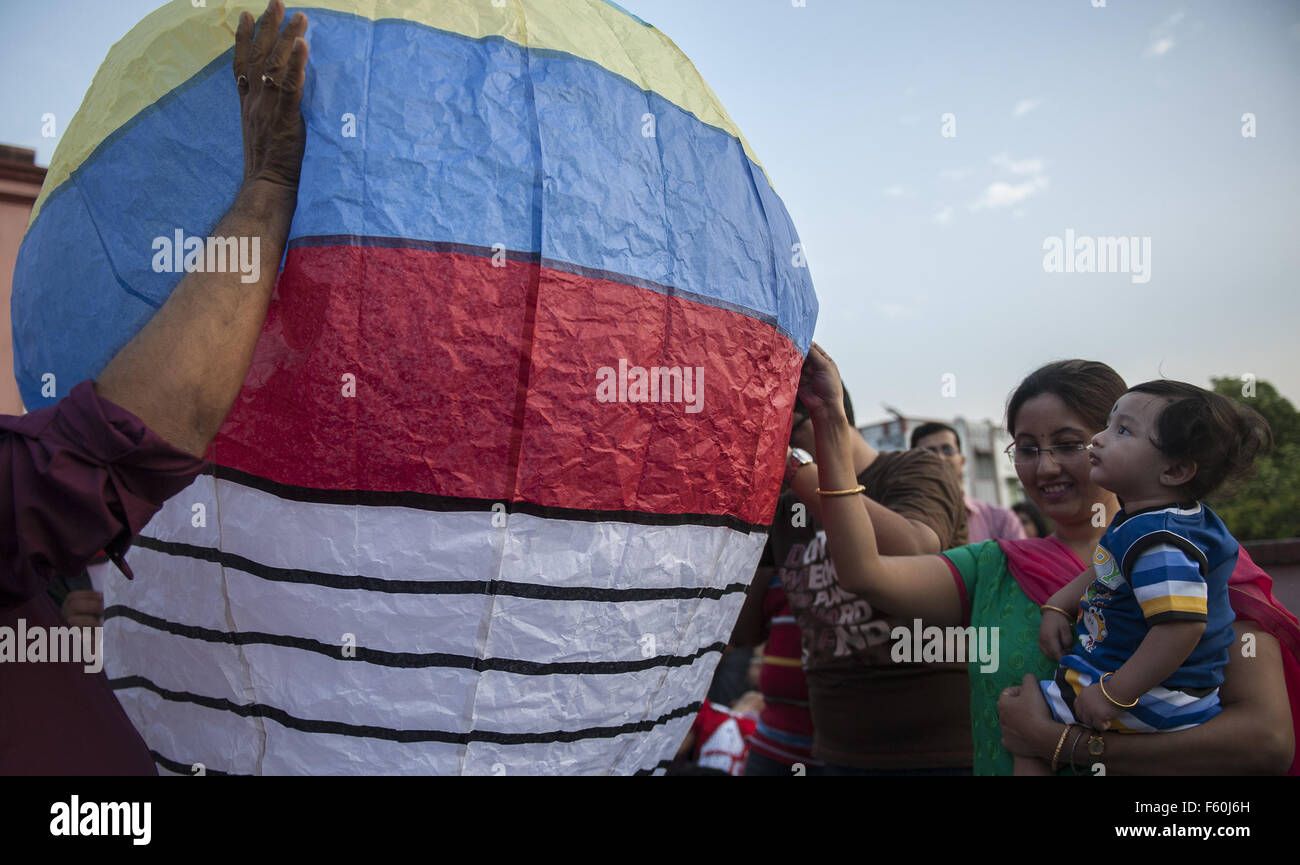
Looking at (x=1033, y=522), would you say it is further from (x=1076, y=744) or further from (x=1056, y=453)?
(x=1076, y=744)

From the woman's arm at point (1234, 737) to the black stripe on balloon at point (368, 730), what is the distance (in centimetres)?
85

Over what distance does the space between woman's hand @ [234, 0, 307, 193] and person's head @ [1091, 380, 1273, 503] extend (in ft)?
4.79

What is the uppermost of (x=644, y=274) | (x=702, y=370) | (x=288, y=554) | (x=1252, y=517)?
(x=644, y=274)

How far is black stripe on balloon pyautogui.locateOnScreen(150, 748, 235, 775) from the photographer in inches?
49.9

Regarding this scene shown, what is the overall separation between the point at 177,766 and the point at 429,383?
2.36 ft

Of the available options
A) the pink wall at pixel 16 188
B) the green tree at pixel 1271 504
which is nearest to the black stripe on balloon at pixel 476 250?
the pink wall at pixel 16 188

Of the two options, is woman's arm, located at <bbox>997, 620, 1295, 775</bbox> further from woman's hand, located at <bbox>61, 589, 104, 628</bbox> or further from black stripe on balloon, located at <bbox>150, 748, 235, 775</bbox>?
woman's hand, located at <bbox>61, 589, 104, 628</bbox>

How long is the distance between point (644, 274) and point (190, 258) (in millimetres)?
623

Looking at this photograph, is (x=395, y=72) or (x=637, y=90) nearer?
(x=395, y=72)

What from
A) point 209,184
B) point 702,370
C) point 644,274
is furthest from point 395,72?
point 702,370

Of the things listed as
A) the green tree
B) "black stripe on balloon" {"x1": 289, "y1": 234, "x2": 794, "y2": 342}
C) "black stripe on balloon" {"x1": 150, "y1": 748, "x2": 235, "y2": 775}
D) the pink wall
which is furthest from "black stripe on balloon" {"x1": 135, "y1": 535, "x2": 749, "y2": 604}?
the green tree

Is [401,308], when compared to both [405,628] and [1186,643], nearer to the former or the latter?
[405,628]

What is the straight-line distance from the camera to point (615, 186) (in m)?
1.24

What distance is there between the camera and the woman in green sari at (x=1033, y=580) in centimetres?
147
